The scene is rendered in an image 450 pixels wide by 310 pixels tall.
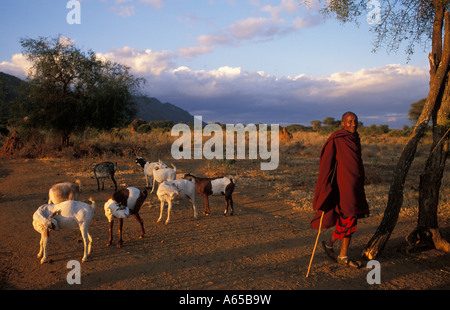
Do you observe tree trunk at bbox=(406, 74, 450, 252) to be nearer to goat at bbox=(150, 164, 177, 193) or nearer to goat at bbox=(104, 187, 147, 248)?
goat at bbox=(104, 187, 147, 248)

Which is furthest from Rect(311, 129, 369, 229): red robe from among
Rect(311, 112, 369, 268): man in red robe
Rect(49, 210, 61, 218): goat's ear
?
Rect(49, 210, 61, 218): goat's ear

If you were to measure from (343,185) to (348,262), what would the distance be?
1.36 m

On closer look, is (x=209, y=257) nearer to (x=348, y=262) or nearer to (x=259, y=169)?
(x=348, y=262)

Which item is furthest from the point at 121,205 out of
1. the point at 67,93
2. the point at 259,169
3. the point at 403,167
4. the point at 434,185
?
the point at 67,93

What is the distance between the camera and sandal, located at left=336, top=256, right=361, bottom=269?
16.3ft

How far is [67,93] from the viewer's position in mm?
18922

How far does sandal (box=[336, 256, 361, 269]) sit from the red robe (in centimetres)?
65

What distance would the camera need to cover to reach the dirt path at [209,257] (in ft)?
14.8

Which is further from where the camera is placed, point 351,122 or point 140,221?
point 140,221

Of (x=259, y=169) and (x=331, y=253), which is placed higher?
(x=259, y=169)

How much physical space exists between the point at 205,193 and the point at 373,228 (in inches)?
168

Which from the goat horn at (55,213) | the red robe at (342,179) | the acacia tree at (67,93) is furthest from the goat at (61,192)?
the acacia tree at (67,93)

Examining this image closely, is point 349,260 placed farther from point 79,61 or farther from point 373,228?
point 79,61

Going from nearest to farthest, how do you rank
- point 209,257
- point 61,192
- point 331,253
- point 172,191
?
point 331,253 → point 209,257 → point 61,192 → point 172,191
